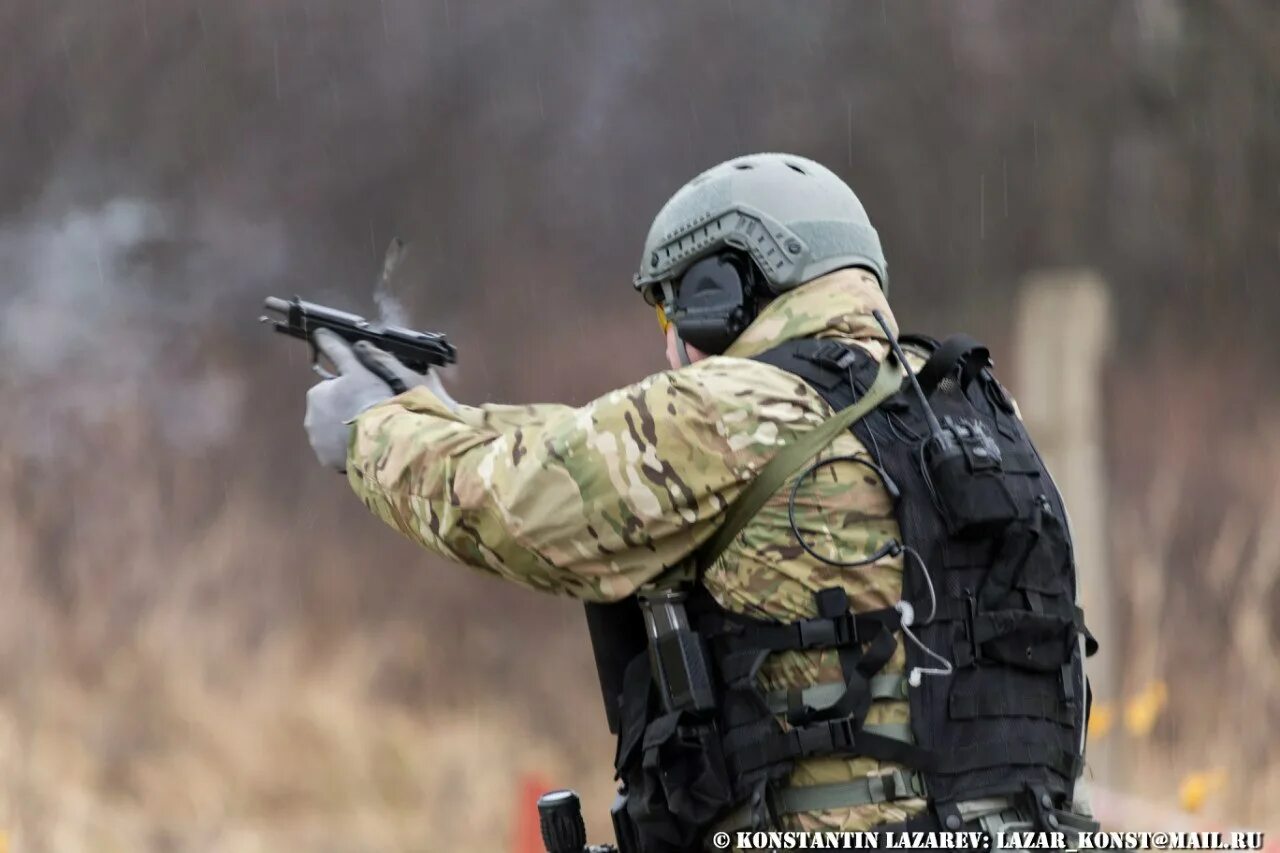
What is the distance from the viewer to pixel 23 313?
4.53 metres

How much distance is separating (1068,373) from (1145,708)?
116cm

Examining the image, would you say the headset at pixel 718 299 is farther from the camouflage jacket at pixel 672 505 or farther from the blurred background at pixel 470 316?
the blurred background at pixel 470 316

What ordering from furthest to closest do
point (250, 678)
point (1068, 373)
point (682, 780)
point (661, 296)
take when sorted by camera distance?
point (1068, 373) < point (250, 678) < point (661, 296) < point (682, 780)

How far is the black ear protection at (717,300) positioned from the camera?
210 cm

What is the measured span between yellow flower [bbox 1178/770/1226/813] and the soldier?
3284 millimetres

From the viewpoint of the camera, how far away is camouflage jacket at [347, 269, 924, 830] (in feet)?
5.98

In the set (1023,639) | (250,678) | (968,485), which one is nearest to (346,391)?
(968,485)

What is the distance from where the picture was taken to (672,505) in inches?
71.5

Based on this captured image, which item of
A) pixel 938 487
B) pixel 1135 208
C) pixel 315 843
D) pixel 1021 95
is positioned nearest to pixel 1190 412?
pixel 1135 208

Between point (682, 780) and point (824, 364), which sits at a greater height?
point (824, 364)

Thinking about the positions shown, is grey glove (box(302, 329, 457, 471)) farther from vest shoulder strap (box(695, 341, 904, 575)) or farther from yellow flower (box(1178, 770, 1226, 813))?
yellow flower (box(1178, 770, 1226, 813))

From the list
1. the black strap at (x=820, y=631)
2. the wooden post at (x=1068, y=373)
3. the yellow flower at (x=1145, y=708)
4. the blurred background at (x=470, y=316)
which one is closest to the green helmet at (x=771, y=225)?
the black strap at (x=820, y=631)

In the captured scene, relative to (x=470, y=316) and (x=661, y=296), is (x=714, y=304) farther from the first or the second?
(x=470, y=316)

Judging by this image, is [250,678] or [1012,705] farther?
[250,678]
